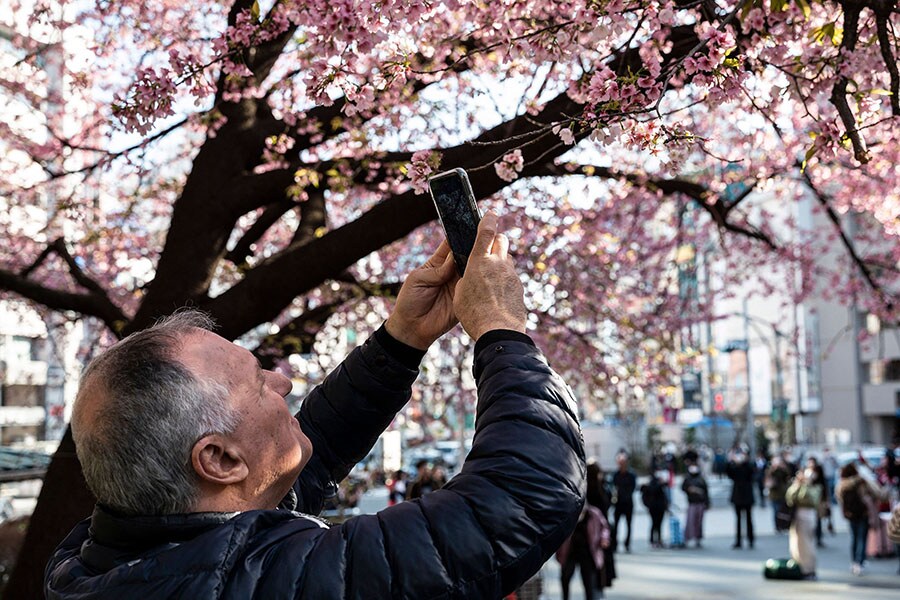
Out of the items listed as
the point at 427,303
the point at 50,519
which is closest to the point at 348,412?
the point at 427,303

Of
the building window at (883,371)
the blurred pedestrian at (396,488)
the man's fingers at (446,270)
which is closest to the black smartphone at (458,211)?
the man's fingers at (446,270)

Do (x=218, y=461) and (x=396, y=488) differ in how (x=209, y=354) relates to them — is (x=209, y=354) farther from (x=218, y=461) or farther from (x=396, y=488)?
(x=396, y=488)

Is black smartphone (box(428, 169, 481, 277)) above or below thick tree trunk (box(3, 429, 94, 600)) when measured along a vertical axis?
above

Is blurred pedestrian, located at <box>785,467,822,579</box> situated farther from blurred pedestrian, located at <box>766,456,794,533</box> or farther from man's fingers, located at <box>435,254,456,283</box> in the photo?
man's fingers, located at <box>435,254,456,283</box>

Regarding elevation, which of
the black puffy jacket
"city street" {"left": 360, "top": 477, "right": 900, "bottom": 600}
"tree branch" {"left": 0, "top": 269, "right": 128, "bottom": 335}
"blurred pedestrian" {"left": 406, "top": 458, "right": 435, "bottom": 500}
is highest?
"tree branch" {"left": 0, "top": 269, "right": 128, "bottom": 335}

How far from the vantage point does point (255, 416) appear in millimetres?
1621

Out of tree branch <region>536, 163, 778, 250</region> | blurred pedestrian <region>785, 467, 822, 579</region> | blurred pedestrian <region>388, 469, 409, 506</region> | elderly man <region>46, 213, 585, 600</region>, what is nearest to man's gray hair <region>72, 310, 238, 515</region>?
elderly man <region>46, 213, 585, 600</region>

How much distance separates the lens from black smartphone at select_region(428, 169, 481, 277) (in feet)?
5.54

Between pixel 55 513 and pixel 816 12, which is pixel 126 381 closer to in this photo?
pixel 55 513

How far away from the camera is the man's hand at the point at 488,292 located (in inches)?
60.0

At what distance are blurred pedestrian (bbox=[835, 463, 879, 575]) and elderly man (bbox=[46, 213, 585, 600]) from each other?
1265 centimetres

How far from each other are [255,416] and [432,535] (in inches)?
16.7

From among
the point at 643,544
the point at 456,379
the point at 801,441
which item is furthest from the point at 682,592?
the point at 801,441

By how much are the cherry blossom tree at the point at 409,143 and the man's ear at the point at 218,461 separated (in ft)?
6.36
